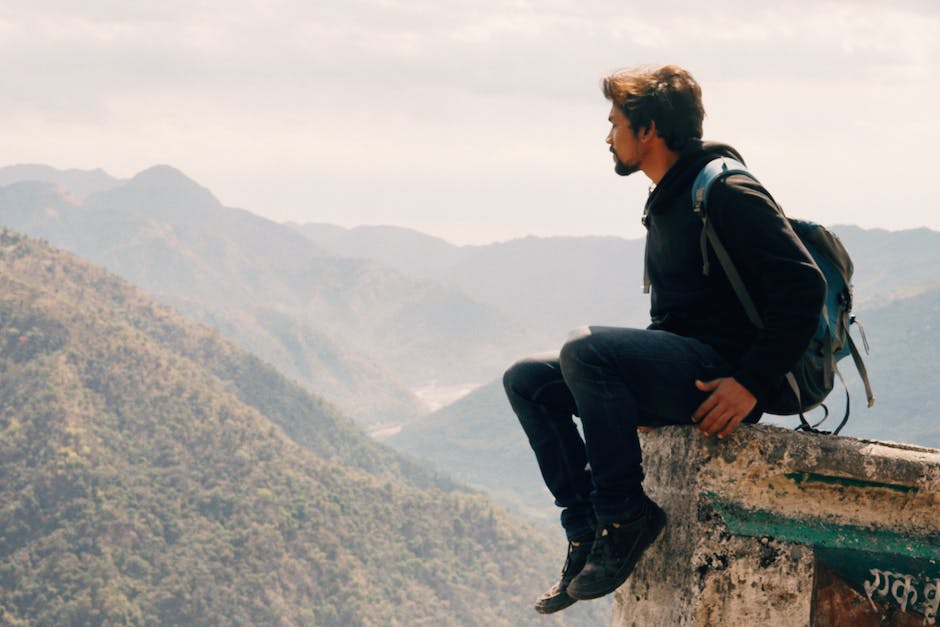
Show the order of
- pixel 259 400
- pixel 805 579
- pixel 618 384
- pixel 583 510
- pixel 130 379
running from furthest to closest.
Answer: pixel 259 400 → pixel 130 379 → pixel 583 510 → pixel 618 384 → pixel 805 579

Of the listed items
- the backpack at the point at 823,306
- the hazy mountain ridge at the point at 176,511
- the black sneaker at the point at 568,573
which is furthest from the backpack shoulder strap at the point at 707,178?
the hazy mountain ridge at the point at 176,511

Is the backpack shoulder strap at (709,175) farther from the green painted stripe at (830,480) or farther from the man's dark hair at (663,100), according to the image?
the green painted stripe at (830,480)

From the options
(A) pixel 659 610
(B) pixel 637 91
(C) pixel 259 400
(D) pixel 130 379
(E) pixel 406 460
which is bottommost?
(E) pixel 406 460

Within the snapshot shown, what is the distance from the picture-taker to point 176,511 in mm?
99875

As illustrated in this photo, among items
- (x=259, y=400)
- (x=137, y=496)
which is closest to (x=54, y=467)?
(x=137, y=496)

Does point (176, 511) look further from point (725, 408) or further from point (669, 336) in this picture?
point (725, 408)

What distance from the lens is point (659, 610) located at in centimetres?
350

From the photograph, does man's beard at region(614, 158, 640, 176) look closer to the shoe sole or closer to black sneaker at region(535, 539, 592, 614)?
black sneaker at region(535, 539, 592, 614)

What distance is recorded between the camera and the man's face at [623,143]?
12.6 feet

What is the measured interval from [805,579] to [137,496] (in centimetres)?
10291

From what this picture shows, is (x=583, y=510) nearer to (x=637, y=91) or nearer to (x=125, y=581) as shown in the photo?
(x=637, y=91)

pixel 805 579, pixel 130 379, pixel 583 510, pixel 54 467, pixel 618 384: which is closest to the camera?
pixel 805 579

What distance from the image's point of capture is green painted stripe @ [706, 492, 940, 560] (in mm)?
3316

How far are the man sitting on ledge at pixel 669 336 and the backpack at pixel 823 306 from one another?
4 cm
